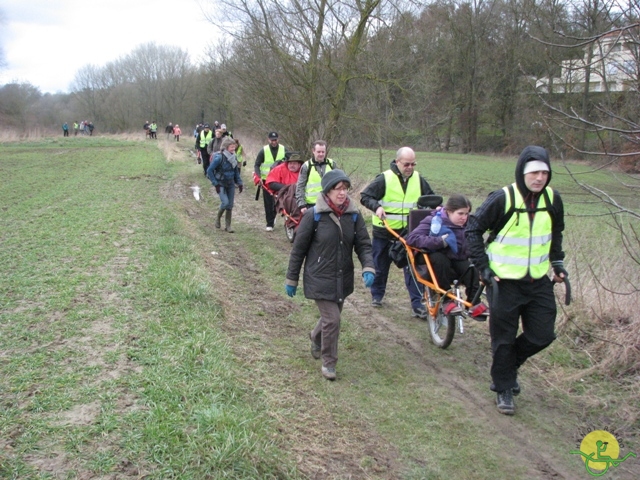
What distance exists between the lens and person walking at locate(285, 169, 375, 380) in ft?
16.8

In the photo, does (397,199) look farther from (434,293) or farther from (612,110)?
(612,110)

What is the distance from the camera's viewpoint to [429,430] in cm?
432

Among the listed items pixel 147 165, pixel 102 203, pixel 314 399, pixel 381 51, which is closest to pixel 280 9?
pixel 381 51

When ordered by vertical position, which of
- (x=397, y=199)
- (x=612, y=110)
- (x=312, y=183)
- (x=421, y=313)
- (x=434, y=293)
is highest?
(x=612, y=110)

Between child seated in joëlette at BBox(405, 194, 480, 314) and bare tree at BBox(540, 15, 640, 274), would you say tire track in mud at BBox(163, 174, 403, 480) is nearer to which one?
child seated in joëlette at BBox(405, 194, 480, 314)

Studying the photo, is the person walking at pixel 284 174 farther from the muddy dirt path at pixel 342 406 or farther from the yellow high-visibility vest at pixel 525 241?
the yellow high-visibility vest at pixel 525 241

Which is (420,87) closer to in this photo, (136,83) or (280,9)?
(280,9)

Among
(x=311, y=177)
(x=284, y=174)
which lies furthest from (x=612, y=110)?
(x=284, y=174)

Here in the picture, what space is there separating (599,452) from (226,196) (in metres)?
9.03

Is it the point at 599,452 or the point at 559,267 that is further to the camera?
the point at 559,267

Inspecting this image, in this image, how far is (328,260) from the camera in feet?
16.8

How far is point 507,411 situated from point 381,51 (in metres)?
13.7

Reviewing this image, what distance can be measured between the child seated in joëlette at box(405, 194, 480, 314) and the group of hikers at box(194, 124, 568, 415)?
0.01 metres

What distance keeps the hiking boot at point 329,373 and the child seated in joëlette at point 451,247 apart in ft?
5.15
